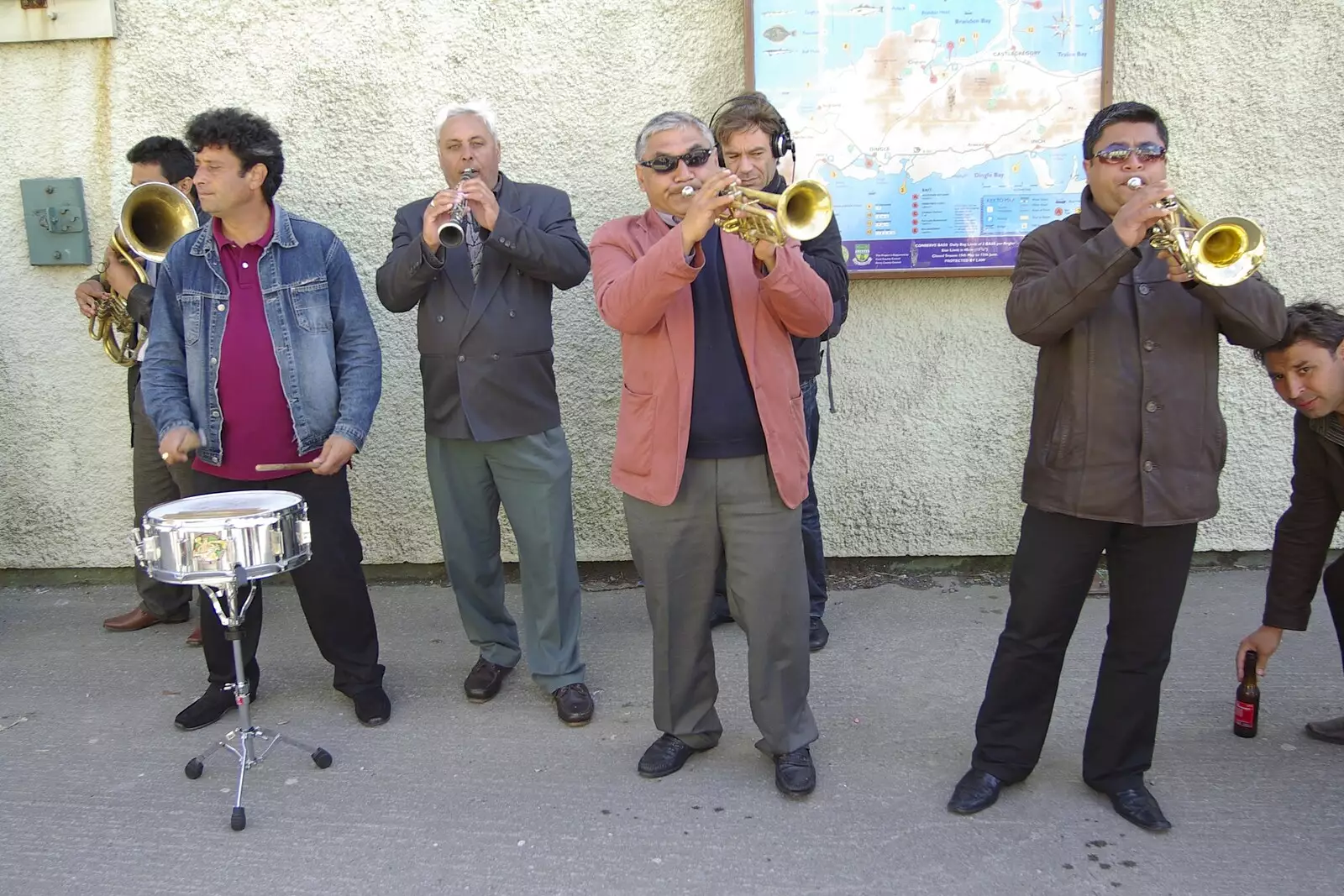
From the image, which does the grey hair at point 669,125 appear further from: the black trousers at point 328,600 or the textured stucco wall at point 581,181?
the textured stucco wall at point 581,181

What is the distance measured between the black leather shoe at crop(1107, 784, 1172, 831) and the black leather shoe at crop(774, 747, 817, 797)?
2.65ft

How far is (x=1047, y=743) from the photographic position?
3186 mm

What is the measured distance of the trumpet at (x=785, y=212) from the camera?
8.02 feet

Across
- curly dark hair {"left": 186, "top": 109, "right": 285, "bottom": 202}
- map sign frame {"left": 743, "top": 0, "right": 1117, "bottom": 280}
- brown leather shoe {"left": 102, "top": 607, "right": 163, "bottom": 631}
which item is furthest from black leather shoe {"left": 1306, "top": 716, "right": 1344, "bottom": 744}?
brown leather shoe {"left": 102, "top": 607, "right": 163, "bottom": 631}

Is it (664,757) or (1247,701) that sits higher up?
(1247,701)

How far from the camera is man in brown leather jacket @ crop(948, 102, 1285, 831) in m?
2.54

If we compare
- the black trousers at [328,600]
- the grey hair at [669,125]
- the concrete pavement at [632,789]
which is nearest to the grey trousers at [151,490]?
the concrete pavement at [632,789]

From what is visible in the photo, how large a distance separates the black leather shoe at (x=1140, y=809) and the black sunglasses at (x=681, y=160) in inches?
79.6

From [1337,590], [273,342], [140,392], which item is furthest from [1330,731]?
[140,392]

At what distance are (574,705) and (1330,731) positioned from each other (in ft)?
7.68

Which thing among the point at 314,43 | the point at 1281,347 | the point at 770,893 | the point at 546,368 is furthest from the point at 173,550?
the point at 1281,347

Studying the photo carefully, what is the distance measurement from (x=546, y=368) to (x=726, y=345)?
36.6 inches

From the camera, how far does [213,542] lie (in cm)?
277

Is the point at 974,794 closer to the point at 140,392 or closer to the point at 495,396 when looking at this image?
the point at 495,396
